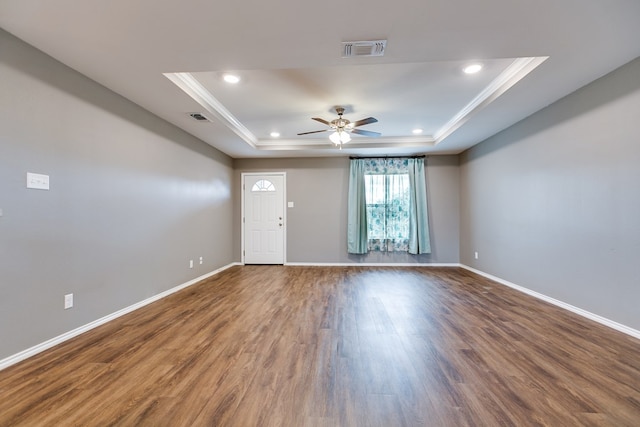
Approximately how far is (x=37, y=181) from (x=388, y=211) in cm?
548

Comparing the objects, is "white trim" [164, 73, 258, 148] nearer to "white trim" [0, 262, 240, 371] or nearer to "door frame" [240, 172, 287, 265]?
"door frame" [240, 172, 287, 265]

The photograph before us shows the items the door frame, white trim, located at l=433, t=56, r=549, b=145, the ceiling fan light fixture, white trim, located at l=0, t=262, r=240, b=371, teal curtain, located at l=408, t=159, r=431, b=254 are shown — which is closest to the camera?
white trim, located at l=0, t=262, r=240, b=371

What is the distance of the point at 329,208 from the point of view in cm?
618

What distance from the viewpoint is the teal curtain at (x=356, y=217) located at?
6008 millimetres

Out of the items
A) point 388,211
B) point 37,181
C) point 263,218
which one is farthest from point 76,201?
point 388,211

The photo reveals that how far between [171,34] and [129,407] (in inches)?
99.4

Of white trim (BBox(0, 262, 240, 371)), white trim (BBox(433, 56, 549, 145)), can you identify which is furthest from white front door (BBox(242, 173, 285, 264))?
white trim (BBox(433, 56, 549, 145))

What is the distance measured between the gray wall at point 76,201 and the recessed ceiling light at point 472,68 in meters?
3.82

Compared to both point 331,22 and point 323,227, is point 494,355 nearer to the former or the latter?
point 331,22

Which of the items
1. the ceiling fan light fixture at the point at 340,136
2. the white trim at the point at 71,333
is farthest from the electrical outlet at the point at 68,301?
the ceiling fan light fixture at the point at 340,136

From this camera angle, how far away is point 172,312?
10.1 ft

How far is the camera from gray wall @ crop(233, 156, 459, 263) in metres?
6.05

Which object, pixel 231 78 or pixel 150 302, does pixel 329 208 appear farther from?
pixel 150 302

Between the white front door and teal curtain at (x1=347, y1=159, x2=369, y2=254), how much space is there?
1.56 m
